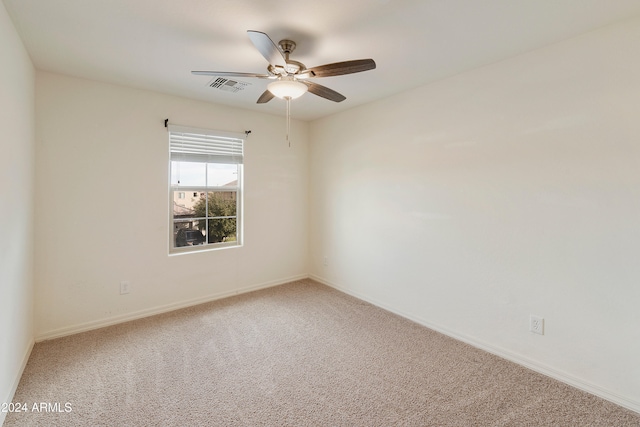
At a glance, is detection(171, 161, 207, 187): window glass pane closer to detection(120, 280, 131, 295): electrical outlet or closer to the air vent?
the air vent

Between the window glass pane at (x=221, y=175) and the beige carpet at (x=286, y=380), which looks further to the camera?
the window glass pane at (x=221, y=175)

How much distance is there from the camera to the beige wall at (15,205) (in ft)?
5.68

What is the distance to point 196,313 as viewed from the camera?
3244 millimetres

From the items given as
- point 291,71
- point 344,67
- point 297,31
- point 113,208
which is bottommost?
point 113,208

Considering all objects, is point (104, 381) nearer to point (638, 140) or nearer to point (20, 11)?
point (20, 11)

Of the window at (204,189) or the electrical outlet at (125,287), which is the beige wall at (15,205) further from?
the window at (204,189)

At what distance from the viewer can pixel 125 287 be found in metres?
3.03

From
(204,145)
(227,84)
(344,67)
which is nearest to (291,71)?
(344,67)

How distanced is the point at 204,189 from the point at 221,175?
0.91 ft

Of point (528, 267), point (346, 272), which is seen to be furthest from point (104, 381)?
point (528, 267)

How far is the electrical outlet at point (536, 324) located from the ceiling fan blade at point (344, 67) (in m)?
2.18

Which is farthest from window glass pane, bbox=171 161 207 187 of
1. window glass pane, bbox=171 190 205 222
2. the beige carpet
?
the beige carpet

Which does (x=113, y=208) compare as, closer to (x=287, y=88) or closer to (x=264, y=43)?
(x=287, y=88)

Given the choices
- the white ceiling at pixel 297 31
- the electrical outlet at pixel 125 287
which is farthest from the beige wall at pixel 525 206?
A: the electrical outlet at pixel 125 287
